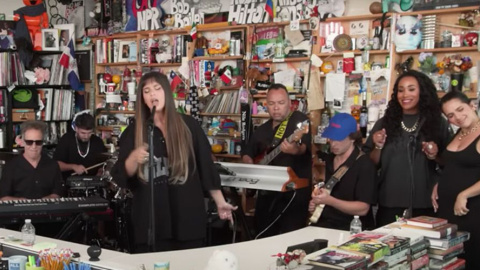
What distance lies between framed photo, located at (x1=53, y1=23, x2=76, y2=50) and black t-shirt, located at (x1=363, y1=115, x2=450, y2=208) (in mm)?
5047

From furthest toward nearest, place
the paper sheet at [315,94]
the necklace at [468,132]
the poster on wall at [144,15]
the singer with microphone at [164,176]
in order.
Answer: the poster on wall at [144,15] → the paper sheet at [315,94] → the necklace at [468,132] → the singer with microphone at [164,176]

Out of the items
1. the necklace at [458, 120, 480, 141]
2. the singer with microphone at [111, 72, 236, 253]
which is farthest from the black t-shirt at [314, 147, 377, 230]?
the singer with microphone at [111, 72, 236, 253]

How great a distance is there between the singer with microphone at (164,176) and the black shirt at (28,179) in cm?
145

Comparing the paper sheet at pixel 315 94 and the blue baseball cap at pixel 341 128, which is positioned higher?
the paper sheet at pixel 315 94

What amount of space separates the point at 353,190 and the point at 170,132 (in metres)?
1.16

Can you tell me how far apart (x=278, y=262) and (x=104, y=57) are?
5.73 m

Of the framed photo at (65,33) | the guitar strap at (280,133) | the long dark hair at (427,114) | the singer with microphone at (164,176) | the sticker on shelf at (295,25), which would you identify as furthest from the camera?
the framed photo at (65,33)

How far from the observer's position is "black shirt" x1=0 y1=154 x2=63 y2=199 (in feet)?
13.6

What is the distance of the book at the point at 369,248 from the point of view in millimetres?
2053

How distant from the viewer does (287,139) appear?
171 inches

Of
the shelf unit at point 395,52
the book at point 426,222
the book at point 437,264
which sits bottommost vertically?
the book at point 437,264

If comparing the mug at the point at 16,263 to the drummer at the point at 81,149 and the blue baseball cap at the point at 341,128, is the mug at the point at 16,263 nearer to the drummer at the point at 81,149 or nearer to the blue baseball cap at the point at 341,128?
the blue baseball cap at the point at 341,128

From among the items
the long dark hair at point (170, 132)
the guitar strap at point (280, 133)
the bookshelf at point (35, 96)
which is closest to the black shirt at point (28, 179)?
the long dark hair at point (170, 132)

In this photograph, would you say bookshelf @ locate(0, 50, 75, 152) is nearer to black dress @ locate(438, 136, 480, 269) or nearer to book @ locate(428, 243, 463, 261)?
black dress @ locate(438, 136, 480, 269)
